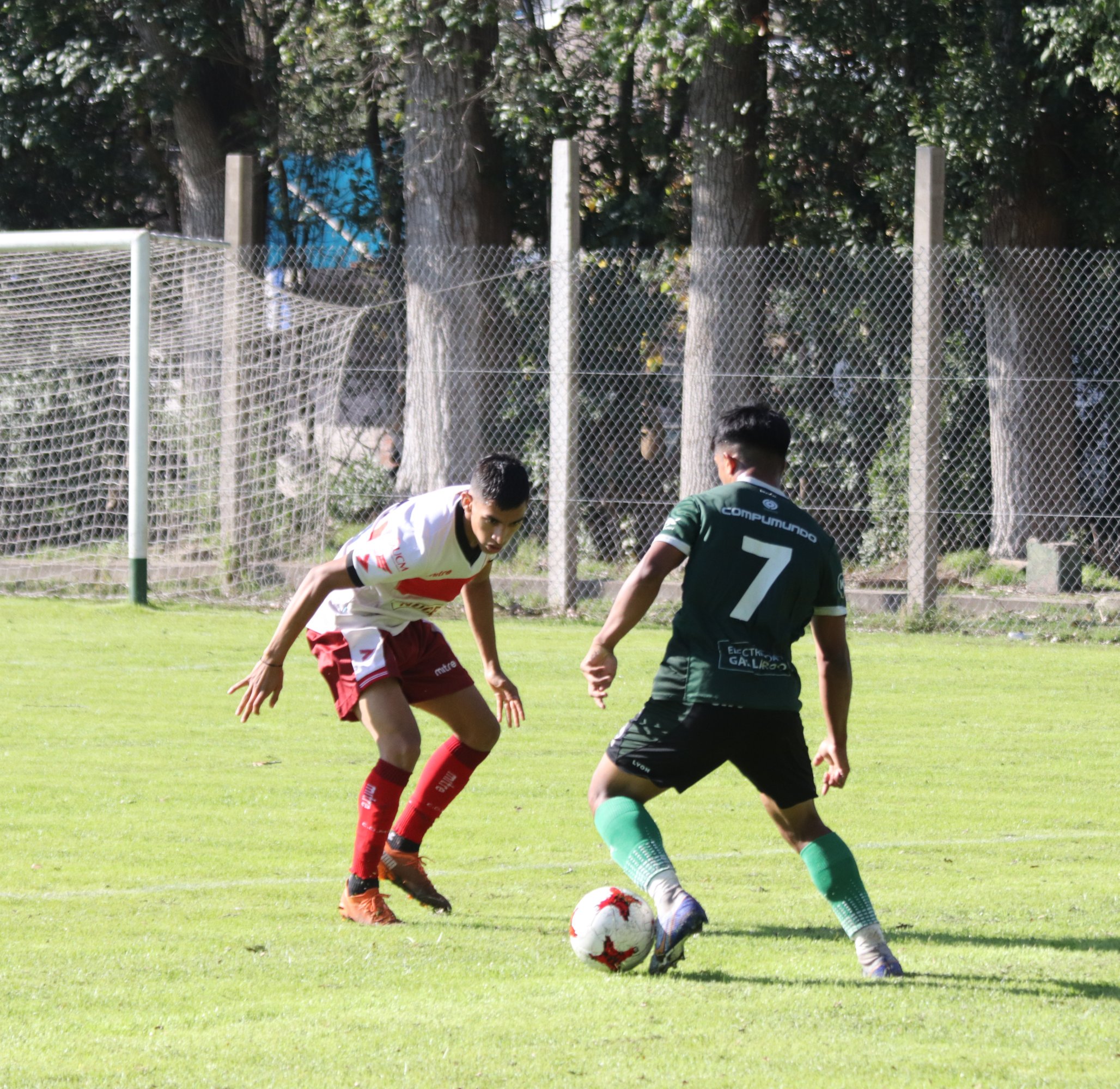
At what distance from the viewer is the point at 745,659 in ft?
16.4

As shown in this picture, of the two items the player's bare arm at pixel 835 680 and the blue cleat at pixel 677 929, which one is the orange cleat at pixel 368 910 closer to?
the blue cleat at pixel 677 929

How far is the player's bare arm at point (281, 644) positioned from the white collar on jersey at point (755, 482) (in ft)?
4.49

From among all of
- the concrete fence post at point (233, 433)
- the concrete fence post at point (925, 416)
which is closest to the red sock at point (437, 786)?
the concrete fence post at point (925, 416)

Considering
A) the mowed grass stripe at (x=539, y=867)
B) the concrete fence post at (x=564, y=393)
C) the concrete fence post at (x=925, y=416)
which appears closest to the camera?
the mowed grass stripe at (x=539, y=867)

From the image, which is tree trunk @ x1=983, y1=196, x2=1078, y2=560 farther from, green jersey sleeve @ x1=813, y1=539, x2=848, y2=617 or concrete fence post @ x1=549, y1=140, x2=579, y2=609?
green jersey sleeve @ x1=813, y1=539, x2=848, y2=617

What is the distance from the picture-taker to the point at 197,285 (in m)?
16.7

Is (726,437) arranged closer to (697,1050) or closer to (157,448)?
(697,1050)

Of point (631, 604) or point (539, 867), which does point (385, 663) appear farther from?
point (631, 604)

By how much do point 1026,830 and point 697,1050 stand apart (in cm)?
360

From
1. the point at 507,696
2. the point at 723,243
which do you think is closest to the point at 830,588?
the point at 507,696

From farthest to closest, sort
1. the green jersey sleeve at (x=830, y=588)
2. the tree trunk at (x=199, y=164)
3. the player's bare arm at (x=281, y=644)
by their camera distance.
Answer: the tree trunk at (x=199, y=164) → the player's bare arm at (x=281, y=644) → the green jersey sleeve at (x=830, y=588)

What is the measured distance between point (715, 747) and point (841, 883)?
0.54m

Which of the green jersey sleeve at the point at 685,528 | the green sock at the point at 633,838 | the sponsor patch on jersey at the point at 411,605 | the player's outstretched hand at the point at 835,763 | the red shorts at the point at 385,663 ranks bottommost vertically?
the green sock at the point at 633,838

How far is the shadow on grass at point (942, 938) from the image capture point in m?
5.32
